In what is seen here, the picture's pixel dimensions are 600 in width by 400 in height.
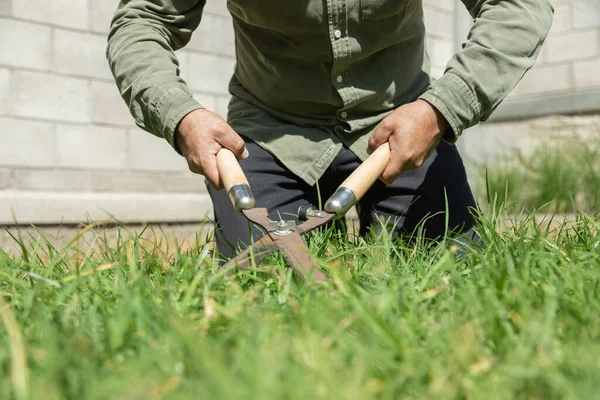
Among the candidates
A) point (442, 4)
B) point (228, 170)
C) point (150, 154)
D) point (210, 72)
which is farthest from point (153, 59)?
point (442, 4)

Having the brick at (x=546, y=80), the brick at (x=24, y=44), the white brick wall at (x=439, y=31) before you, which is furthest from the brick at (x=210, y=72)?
the brick at (x=546, y=80)

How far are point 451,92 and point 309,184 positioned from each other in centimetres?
59

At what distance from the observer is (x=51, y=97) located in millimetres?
3787

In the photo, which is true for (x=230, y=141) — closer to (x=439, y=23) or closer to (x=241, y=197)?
(x=241, y=197)

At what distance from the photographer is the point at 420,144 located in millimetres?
1789

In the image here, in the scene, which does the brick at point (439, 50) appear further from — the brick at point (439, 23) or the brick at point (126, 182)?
the brick at point (126, 182)

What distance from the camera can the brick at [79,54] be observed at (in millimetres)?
3812

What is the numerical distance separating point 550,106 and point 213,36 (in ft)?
10.7

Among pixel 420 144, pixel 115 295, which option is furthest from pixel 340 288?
pixel 420 144

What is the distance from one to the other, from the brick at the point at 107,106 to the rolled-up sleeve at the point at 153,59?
5.83ft

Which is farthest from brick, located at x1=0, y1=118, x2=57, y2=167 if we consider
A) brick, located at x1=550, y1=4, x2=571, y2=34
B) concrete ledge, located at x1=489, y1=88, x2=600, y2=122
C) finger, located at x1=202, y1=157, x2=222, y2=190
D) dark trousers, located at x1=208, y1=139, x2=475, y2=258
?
brick, located at x1=550, y1=4, x2=571, y2=34

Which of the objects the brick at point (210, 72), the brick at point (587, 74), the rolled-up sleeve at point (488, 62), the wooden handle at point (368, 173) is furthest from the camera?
the brick at point (587, 74)

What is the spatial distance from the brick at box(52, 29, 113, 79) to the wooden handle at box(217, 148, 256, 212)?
2378 mm

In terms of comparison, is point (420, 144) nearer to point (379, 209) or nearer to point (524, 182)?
point (379, 209)
